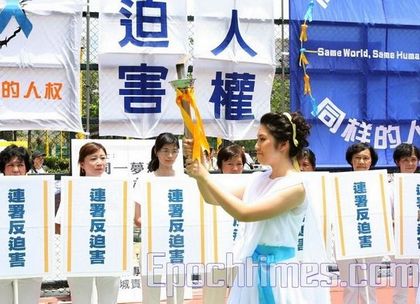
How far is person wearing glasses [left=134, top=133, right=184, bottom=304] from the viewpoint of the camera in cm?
445

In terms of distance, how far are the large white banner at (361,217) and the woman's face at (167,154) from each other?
1.13 m

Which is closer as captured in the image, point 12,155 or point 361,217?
point 12,155

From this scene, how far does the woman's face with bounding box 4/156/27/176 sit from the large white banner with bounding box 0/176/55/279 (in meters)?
0.26

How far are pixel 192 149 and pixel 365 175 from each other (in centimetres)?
248

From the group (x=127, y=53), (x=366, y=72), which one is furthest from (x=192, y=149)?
(x=366, y=72)

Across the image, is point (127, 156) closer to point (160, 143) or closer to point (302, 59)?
point (160, 143)

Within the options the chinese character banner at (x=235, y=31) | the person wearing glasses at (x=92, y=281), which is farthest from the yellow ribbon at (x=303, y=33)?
the person wearing glasses at (x=92, y=281)

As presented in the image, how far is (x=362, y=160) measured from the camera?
4.89 m

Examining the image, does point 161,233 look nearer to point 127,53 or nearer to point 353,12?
point 127,53

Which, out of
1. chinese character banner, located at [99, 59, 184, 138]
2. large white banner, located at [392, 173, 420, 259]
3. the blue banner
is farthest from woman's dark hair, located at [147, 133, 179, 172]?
the blue banner

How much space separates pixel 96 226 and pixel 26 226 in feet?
1.38

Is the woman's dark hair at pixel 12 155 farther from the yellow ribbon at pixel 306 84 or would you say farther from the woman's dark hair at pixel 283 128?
the yellow ribbon at pixel 306 84

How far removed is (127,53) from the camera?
235 inches

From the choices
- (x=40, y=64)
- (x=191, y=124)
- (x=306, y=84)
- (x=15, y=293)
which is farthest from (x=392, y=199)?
(x=40, y=64)
